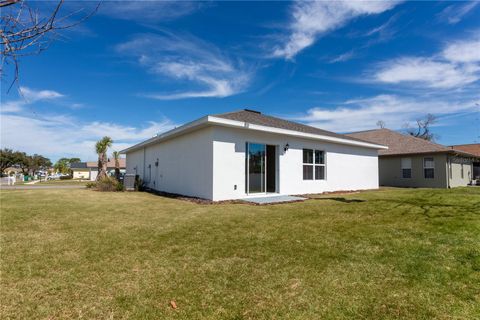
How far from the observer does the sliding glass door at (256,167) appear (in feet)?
37.6

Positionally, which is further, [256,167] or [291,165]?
[291,165]

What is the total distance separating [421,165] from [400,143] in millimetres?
3024

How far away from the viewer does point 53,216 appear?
688cm

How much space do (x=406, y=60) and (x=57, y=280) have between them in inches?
621

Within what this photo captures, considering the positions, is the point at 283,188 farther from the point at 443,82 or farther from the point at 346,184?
the point at 443,82

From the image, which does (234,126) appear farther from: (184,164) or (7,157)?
(7,157)

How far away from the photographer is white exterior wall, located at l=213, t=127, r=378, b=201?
1051 cm

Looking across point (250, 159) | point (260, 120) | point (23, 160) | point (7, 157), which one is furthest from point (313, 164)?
point (23, 160)

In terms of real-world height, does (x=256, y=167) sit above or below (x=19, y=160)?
below

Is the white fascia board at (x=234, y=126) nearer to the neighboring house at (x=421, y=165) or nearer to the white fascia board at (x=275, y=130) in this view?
the white fascia board at (x=275, y=130)

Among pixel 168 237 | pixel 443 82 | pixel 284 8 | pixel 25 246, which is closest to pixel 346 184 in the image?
pixel 443 82

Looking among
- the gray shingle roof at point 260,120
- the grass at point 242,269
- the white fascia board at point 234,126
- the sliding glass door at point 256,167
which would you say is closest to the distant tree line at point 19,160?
the white fascia board at point 234,126

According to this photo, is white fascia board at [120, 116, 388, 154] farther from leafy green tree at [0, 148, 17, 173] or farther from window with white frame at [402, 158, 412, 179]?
leafy green tree at [0, 148, 17, 173]

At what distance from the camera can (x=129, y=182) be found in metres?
16.5
